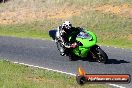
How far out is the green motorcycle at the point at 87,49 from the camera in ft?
62.3

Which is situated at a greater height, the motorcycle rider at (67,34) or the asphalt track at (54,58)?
the motorcycle rider at (67,34)

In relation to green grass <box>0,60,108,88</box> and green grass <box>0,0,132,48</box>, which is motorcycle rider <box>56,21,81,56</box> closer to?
green grass <box>0,60,108,88</box>

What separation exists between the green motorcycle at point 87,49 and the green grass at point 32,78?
297 cm

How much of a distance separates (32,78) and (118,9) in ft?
78.1

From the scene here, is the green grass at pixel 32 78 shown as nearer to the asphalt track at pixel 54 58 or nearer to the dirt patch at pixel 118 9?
the asphalt track at pixel 54 58

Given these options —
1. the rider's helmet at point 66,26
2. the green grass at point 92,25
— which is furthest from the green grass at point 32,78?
the green grass at point 92,25

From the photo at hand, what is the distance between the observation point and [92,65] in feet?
61.2

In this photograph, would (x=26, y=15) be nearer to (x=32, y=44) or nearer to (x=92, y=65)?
(x=32, y=44)

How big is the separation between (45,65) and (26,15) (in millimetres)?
24989

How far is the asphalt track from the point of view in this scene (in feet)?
58.6

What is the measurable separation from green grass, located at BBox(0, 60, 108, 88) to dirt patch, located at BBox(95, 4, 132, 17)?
20267mm

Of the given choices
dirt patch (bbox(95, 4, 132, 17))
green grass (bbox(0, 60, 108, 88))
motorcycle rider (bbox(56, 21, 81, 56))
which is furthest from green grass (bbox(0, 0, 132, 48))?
green grass (bbox(0, 60, 108, 88))

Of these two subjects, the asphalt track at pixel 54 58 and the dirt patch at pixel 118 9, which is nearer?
the asphalt track at pixel 54 58

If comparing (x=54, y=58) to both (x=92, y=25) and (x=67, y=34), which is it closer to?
(x=67, y=34)
